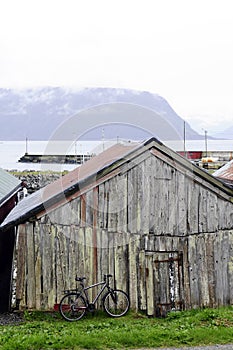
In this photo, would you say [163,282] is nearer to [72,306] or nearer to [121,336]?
[72,306]

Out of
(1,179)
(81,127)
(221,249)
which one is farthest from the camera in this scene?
(1,179)

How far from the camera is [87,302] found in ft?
49.2

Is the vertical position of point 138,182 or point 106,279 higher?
point 138,182

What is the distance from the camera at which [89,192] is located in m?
15.3

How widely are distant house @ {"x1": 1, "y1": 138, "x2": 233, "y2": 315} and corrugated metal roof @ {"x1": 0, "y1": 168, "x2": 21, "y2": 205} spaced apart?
26.1 feet

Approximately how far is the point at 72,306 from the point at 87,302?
0.49 meters

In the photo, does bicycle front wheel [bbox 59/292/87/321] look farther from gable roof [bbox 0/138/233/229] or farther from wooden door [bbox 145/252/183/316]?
gable roof [bbox 0/138/233/229]

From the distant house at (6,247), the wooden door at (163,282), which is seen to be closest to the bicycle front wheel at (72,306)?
the wooden door at (163,282)

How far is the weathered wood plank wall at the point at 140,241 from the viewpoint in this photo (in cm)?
1513

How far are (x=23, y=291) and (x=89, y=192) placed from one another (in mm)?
3442

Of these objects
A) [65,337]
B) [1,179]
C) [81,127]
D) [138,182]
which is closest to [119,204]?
[138,182]

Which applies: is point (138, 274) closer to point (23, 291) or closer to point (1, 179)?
point (23, 291)

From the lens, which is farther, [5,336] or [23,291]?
[23,291]

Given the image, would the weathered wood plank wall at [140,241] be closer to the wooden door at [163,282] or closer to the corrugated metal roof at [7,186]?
the wooden door at [163,282]
